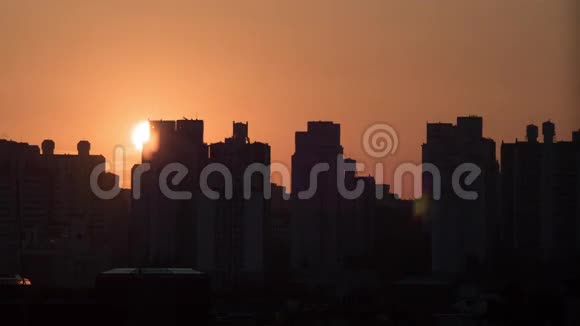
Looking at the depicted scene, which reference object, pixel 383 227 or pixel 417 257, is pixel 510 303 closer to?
pixel 417 257

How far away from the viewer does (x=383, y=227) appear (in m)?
68.2

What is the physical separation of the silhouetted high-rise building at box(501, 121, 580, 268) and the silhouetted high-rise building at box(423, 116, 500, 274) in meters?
0.63

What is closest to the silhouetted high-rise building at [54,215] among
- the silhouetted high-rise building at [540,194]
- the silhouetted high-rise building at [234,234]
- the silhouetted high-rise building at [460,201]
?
the silhouetted high-rise building at [234,234]

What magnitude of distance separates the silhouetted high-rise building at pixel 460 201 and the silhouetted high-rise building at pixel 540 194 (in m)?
0.63

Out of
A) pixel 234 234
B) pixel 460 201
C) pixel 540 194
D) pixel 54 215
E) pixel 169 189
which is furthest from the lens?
pixel 54 215

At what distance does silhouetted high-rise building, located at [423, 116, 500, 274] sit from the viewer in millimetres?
60678

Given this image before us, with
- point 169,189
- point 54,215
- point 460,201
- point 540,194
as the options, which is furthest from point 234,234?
point 54,215

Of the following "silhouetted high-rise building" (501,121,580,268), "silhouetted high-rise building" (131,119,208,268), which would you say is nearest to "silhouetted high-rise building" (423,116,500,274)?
"silhouetted high-rise building" (501,121,580,268)

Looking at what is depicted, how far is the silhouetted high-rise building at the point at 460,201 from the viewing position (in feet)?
199

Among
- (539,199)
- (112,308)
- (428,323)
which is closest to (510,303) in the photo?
(428,323)

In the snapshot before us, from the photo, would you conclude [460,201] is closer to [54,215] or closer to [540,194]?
[540,194]

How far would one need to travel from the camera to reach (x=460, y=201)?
61.4m

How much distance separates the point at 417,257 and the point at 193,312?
37.6 metres

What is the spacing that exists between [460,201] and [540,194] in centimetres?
292
